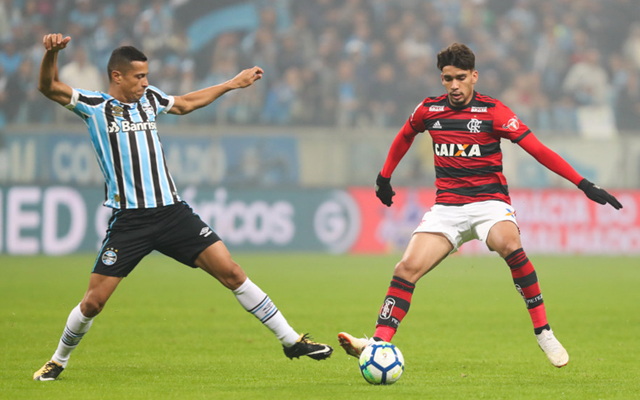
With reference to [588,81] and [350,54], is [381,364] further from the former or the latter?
[588,81]

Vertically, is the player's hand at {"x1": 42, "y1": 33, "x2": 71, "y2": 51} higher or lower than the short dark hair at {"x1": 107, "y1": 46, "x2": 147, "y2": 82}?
higher

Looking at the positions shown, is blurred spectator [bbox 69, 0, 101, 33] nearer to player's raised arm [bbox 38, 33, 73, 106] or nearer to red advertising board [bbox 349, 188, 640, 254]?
red advertising board [bbox 349, 188, 640, 254]

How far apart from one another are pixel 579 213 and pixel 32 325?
12.1 meters

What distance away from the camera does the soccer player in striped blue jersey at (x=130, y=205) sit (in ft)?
18.4

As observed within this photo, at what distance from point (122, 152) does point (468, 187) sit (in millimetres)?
2232

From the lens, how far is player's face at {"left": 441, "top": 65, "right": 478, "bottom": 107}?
5.93 meters

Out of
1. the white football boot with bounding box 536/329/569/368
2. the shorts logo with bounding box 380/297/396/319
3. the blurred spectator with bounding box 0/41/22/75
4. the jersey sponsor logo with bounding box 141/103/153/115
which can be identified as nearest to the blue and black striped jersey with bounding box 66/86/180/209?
the jersey sponsor logo with bounding box 141/103/153/115

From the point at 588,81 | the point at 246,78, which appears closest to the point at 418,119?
the point at 246,78

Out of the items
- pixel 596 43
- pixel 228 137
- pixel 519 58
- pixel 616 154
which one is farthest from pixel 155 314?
pixel 596 43

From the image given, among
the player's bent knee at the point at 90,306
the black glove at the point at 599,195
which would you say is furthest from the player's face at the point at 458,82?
the player's bent knee at the point at 90,306

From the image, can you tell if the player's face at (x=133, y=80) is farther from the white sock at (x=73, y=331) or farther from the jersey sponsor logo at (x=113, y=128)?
the white sock at (x=73, y=331)

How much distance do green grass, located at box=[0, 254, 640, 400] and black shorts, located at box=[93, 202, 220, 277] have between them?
0.73 m

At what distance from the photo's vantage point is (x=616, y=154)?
18516 mm

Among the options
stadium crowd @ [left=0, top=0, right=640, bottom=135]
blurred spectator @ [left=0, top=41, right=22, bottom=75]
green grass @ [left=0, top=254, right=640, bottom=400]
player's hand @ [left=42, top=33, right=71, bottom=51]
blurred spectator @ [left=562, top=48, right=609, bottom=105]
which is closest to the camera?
player's hand @ [left=42, top=33, right=71, bottom=51]
